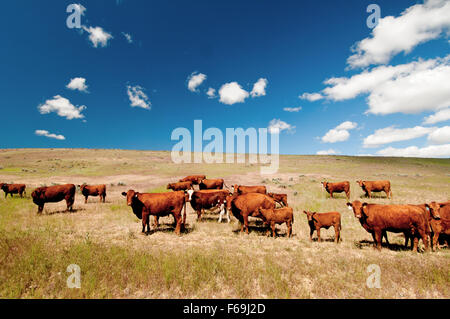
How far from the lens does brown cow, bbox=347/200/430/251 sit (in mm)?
7594

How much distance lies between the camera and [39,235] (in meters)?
8.28

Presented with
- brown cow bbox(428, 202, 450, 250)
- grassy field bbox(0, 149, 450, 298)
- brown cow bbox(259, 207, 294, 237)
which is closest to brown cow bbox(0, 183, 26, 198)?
grassy field bbox(0, 149, 450, 298)

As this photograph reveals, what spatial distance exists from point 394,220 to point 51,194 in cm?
1927

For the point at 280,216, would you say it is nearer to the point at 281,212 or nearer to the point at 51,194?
the point at 281,212

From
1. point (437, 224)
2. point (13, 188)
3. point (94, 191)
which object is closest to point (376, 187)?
point (437, 224)

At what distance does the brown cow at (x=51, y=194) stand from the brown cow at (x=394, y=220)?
1731 centimetres

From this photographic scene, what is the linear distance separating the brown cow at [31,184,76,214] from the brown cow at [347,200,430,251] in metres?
17.3

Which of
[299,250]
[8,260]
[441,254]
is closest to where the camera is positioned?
[8,260]

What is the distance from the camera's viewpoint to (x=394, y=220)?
7.73 meters

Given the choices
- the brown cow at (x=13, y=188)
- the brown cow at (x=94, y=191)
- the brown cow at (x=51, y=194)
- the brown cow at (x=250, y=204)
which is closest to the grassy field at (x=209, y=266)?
the brown cow at (x=250, y=204)

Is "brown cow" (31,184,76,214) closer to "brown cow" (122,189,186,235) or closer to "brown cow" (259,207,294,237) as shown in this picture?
"brown cow" (122,189,186,235)
